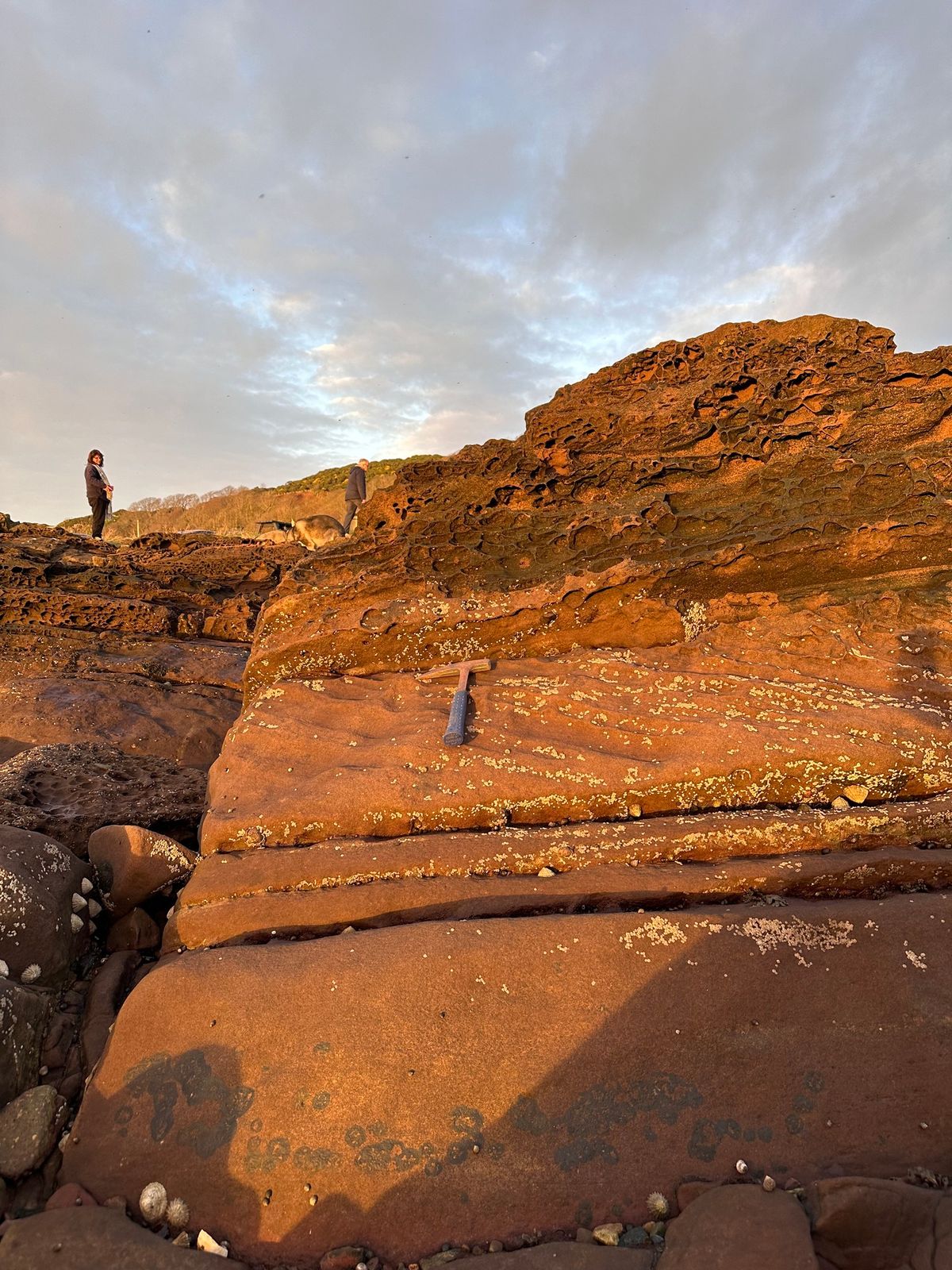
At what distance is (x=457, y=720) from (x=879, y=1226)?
2897 millimetres

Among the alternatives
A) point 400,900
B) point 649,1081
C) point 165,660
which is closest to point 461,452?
point 165,660

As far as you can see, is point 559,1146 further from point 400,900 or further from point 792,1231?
point 400,900

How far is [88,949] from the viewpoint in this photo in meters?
3.15

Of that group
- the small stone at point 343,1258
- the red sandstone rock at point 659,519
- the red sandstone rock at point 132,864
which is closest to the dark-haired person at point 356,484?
the red sandstone rock at point 659,519

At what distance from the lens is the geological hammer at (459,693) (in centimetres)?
400

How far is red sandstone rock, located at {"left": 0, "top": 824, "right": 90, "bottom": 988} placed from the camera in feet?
9.09

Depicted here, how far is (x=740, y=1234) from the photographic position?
1.72 m

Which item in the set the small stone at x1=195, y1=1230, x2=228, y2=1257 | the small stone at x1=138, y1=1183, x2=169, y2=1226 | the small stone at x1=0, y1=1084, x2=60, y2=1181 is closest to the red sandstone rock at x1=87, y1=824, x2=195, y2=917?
the small stone at x1=0, y1=1084, x2=60, y2=1181

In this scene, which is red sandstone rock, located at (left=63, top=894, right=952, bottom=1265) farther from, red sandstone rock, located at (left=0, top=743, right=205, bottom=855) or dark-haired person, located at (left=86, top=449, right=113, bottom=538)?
dark-haired person, located at (left=86, top=449, right=113, bottom=538)

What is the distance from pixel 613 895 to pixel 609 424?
16.2 feet

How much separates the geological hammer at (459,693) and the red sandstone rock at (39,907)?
2064mm

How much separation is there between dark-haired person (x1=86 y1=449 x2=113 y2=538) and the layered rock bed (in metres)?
8.00

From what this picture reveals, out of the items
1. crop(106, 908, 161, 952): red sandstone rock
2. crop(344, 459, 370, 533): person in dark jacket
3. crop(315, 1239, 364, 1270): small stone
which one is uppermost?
crop(344, 459, 370, 533): person in dark jacket

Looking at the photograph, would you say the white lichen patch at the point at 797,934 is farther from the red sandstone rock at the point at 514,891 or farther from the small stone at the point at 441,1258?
the small stone at the point at 441,1258
